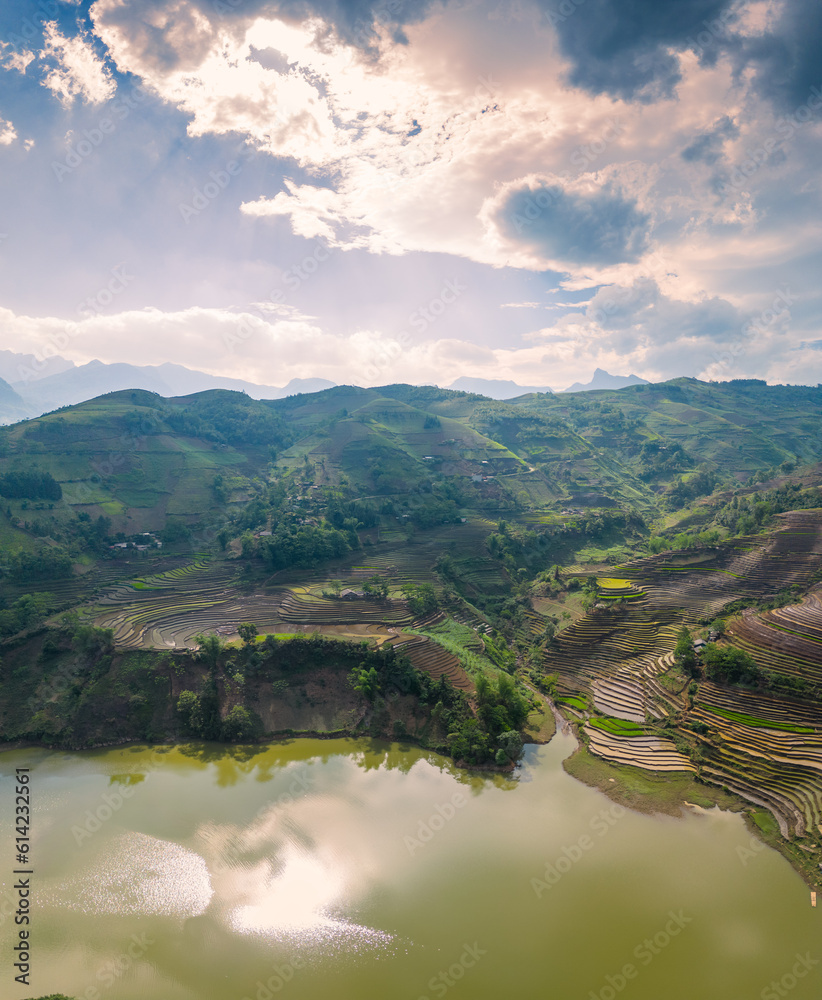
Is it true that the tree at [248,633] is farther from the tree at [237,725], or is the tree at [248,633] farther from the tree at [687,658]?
the tree at [687,658]

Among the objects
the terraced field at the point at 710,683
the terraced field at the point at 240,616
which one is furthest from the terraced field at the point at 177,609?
the terraced field at the point at 710,683

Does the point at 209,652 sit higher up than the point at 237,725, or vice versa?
the point at 209,652

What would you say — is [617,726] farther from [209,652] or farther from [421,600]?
[209,652]

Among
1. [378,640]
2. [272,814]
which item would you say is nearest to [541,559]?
[378,640]

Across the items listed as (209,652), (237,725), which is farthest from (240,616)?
(237,725)

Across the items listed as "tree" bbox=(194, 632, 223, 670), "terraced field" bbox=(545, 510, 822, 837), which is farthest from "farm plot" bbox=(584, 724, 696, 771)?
"tree" bbox=(194, 632, 223, 670)

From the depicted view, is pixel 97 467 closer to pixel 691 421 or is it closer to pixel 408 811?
pixel 408 811

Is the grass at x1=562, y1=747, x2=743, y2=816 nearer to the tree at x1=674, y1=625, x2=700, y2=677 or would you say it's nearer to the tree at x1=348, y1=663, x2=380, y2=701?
the tree at x1=674, y1=625, x2=700, y2=677
